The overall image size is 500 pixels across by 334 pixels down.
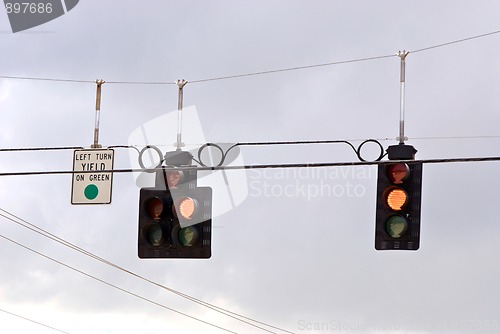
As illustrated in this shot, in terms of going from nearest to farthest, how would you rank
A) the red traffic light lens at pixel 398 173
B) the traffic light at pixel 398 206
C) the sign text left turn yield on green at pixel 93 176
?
the traffic light at pixel 398 206, the red traffic light lens at pixel 398 173, the sign text left turn yield on green at pixel 93 176

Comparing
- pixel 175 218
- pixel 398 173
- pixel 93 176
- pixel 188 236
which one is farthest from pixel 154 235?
pixel 398 173

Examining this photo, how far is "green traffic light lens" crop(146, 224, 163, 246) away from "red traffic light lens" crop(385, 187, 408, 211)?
2.95 meters

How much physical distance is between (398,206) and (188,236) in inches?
107

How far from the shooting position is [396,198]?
456 inches

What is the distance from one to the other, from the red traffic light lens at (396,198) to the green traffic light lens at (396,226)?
0.13 m

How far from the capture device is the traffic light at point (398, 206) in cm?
1146

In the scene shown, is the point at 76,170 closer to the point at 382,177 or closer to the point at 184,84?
the point at 184,84

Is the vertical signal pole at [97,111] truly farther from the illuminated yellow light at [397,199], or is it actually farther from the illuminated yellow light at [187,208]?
the illuminated yellow light at [397,199]

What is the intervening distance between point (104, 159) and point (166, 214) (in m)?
2.18

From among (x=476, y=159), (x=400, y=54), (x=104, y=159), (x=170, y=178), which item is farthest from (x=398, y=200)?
(x=104, y=159)

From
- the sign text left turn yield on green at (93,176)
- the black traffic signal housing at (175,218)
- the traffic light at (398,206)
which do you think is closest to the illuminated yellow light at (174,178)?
the black traffic signal housing at (175,218)

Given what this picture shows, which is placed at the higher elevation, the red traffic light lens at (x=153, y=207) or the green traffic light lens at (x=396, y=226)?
the red traffic light lens at (x=153, y=207)

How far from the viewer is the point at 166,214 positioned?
1194 centimetres

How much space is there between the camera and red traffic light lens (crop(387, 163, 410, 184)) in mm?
11625
